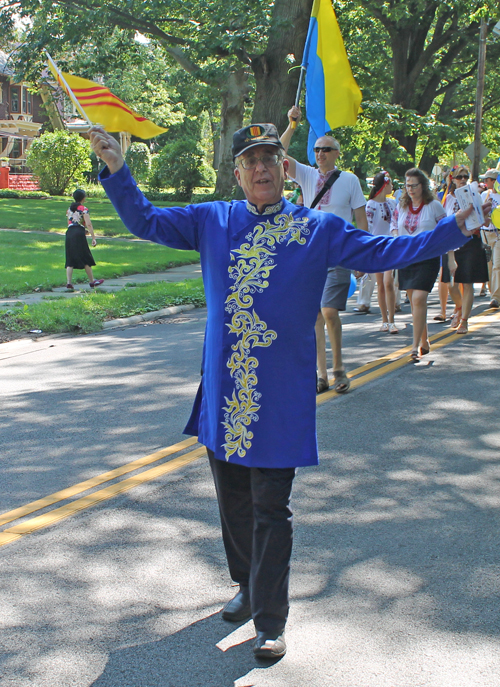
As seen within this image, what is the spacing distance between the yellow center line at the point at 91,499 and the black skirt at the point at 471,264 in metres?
5.86

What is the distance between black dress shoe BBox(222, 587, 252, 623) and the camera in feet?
11.3

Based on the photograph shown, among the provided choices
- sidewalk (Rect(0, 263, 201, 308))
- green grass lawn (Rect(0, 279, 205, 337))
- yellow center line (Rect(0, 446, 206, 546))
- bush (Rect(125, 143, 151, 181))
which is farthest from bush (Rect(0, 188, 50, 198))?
yellow center line (Rect(0, 446, 206, 546))

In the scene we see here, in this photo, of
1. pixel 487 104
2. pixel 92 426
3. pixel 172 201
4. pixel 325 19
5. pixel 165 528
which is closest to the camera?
pixel 165 528

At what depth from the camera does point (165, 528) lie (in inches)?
172

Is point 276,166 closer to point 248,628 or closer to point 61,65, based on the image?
point 248,628

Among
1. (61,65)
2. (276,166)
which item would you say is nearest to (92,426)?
(276,166)

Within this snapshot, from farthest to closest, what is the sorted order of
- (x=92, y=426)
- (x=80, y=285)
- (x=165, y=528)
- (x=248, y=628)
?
(x=80, y=285)
(x=92, y=426)
(x=165, y=528)
(x=248, y=628)

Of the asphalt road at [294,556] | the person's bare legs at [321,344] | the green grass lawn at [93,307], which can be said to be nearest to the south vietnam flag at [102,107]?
the asphalt road at [294,556]

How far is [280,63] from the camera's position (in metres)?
22.3

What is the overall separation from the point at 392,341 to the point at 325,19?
4.24 meters

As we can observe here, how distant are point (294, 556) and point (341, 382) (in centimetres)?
341

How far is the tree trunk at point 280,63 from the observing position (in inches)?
837

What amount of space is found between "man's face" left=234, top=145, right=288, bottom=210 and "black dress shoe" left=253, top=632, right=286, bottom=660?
65.6 inches

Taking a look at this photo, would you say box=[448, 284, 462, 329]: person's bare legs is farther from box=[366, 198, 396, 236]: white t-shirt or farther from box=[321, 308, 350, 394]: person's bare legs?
box=[321, 308, 350, 394]: person's bare legs
